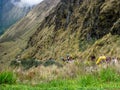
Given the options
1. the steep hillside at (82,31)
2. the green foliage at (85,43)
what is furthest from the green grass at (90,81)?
the green foliage at (85,43)

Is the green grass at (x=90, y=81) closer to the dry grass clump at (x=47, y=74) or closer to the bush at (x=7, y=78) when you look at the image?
the bush at (x=7, y=78)

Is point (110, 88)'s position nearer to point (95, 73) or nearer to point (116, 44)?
point (95, 73)

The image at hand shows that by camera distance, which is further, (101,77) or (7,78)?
(7,78)

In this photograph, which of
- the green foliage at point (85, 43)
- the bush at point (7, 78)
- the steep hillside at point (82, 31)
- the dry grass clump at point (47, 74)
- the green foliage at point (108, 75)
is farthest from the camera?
the green foliage at point (85, 43)

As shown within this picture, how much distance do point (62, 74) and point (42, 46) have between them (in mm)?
152854

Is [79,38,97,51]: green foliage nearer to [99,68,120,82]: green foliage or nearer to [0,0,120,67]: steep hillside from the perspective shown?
[0,0,120,67]: steep hillside

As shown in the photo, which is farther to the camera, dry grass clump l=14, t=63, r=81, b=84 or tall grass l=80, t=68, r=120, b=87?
dry grass clump l=14, t=63, r=81, b=84

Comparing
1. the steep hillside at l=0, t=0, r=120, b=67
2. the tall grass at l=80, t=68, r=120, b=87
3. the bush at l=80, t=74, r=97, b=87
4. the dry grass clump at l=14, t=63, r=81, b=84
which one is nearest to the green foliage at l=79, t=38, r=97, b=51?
the steep hillside at l=0, t=0, r=120, b=67

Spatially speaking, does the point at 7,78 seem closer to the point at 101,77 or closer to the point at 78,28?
the point at 101,77

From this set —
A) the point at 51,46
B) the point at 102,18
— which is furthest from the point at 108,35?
the point at 51,46

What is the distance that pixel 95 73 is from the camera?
55.3 feet

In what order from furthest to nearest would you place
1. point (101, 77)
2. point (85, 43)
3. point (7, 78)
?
point (85, 43)
point (7, 78)
point (101, 77)

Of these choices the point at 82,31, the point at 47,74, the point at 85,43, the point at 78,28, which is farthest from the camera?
the point at 78,28

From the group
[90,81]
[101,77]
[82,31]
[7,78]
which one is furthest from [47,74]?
[82,31]
